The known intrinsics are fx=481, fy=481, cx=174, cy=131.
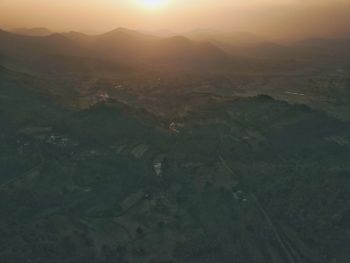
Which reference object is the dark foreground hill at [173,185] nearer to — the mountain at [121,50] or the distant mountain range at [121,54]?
the distant mountain range at [121,54]

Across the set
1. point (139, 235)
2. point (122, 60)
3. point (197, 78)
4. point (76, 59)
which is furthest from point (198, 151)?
point (122, 60)

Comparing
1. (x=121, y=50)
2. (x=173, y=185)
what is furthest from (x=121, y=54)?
(x=173, y=185)

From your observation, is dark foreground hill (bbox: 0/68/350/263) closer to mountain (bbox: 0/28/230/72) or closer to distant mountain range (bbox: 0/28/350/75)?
distant mountain range (bbox: 0/28/350/75)

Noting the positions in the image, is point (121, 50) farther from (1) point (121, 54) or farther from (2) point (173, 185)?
(2) point (173, 185)

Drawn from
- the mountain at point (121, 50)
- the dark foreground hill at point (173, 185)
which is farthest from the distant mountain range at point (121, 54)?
the dark foreground hill at point (173, 185)

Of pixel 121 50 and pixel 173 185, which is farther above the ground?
pixel 173 185

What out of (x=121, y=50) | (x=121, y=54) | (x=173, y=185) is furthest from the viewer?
(x=121, y=50)

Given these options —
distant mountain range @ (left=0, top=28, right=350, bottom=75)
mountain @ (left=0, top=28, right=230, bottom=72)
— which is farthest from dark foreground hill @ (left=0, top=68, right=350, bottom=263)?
mountain @ (left=0, top=28, right=230, bottom=72)

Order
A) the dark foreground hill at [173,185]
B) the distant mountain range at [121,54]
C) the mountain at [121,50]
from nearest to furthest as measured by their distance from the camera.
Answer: the dark foreground hill at [173,185] < the distant mountain range at [121,54] < the mountain at [121,50]
